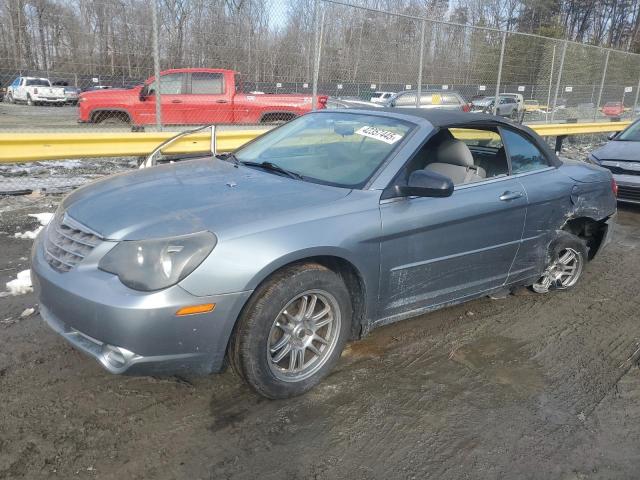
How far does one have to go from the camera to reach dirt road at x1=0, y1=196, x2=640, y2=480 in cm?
249

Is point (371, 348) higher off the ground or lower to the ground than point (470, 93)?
lower

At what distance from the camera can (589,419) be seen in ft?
9.68

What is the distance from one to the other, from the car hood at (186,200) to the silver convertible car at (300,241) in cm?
1

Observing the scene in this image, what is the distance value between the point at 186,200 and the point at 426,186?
1.41 metres

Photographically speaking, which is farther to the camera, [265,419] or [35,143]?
[35,143]

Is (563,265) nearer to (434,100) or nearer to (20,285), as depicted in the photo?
(20,285)

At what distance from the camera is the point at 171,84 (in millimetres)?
11000

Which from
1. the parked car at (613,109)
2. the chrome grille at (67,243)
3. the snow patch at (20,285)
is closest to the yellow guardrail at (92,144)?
the snow patch at (20,285)

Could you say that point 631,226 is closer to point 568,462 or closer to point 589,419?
point 589,419

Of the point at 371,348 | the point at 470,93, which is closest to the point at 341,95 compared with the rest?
the point at 470,93

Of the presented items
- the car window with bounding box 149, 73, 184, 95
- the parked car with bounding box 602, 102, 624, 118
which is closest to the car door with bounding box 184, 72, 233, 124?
the car window with bounding box 149, 73, 184, 95

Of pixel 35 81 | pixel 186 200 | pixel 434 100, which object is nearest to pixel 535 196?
pixel 186 200

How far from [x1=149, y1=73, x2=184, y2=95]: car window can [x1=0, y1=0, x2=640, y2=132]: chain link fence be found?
0.16ft

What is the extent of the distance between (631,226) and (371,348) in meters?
5.73
